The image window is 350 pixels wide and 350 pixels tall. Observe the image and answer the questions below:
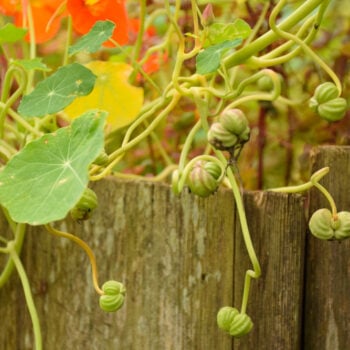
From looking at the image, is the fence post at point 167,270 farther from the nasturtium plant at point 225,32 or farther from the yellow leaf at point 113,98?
the nasturtium plant at point 225,32

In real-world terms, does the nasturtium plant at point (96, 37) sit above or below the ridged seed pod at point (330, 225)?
above

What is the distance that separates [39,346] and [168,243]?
0.24 meters

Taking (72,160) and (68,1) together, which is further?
(68,1)

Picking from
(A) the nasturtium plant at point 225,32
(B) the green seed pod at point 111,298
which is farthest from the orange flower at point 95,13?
(B) the green seed pod at point 111,298

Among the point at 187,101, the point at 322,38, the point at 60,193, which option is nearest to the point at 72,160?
the point at 60,193

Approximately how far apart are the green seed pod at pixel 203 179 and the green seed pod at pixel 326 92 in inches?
6.5

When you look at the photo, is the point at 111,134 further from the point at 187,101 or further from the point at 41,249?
the point at 187,101

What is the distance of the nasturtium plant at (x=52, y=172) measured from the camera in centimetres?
93

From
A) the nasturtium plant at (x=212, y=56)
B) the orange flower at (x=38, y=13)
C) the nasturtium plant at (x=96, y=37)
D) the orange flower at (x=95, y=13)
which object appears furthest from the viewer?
the orange flower at (x=38, y=13)

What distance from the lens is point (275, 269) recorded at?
45.9 inches

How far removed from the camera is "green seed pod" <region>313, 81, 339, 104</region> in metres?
1.02

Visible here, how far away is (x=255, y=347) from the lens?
1.20 meters

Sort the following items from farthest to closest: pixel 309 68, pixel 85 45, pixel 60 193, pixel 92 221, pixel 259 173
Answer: pixel 309 68, pixel 259 173, pixel 92 221, pixel 85 45, pixel 60 193

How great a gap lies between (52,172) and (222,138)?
0.22 metres
